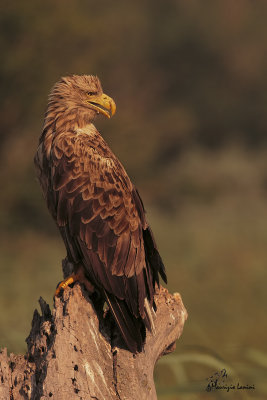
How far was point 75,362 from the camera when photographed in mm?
3320

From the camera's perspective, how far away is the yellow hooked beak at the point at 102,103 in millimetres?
4309

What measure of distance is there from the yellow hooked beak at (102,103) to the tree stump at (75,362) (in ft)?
4.15

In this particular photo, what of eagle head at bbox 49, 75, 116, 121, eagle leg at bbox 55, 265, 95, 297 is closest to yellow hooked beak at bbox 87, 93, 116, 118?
eagle head at bbox 49, 75, 116, 121

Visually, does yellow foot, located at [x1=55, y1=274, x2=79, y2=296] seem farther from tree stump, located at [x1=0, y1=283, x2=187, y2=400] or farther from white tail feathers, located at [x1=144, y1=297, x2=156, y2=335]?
white tail feathers, located at [x1=144, y1=297, x2=156, y2=335]

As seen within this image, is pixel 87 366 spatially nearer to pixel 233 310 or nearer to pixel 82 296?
pixel 82 296

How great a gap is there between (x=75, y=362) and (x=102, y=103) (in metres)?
1.77

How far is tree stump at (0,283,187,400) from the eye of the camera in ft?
10.7

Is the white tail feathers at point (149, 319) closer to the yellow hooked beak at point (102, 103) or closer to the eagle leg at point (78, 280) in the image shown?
the eagle leg at point (78, 280)

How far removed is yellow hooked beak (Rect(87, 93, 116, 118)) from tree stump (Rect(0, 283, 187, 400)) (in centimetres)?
127

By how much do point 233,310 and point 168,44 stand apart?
10.2m

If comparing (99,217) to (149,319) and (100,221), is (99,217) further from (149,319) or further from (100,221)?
(149,319)

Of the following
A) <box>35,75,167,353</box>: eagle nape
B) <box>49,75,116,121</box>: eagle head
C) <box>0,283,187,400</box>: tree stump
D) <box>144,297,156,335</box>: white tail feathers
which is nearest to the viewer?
<box>0,283,187,400</box>: tree stump

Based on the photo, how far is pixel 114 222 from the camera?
3.92 metres

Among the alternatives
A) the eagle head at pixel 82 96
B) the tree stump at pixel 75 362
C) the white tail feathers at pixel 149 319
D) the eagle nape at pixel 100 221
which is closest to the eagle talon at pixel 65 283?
the eagle nape at pixel 100 221
